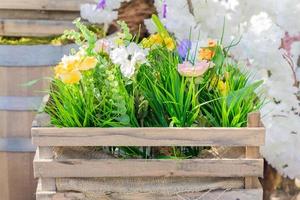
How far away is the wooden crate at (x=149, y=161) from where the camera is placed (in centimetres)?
119

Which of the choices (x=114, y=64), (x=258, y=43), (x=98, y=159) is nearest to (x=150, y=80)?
(x=114, y=64)

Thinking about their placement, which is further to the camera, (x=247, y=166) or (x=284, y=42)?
(x=284, y=42)

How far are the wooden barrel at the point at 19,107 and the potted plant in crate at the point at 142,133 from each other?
23.9 inches

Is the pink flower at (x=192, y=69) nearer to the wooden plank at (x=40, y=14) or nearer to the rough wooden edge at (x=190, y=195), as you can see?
the rough wooden edge at (x=190, y=195)

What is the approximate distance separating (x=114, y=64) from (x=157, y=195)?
27cm

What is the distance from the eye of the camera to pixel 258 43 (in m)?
1.61

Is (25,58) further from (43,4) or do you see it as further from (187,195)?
(187,195)

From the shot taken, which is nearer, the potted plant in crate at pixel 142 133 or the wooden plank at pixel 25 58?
the potted plant in crate at pixel 142 133

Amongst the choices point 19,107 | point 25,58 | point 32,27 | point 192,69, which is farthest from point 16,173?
point 192,69

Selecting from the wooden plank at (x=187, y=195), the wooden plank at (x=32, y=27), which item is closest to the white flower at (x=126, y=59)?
the wooden plank at (x=187, y=195)

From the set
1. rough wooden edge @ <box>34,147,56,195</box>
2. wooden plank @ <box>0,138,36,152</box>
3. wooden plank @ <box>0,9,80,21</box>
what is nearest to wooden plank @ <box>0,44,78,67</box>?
wooden plank @ <box>0,138,36,152</box>

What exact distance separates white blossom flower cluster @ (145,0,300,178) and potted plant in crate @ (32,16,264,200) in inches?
14.0

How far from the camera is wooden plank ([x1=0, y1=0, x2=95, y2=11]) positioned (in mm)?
2309

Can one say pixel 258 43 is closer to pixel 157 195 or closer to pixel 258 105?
pixel 258 105
